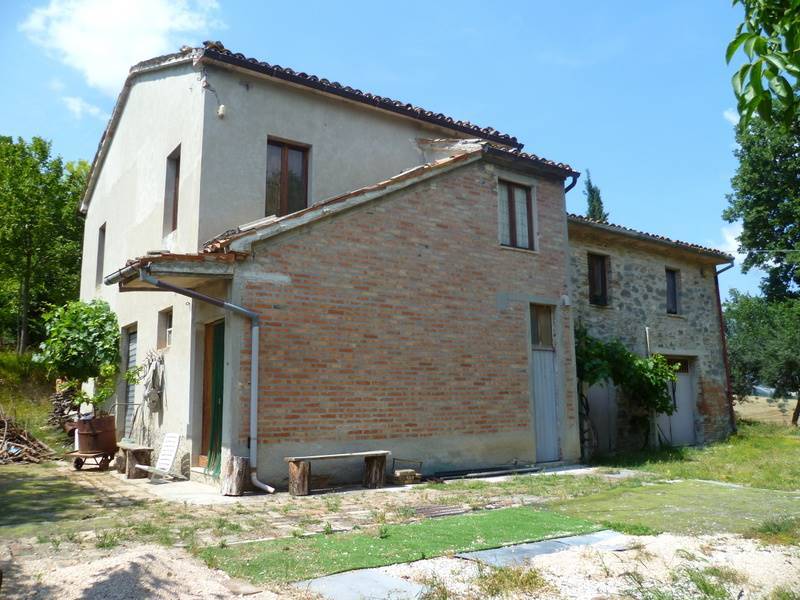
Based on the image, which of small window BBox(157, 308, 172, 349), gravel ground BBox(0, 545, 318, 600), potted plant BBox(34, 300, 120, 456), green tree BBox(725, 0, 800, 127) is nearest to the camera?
green tree BBox(725, 0, 800, 127)

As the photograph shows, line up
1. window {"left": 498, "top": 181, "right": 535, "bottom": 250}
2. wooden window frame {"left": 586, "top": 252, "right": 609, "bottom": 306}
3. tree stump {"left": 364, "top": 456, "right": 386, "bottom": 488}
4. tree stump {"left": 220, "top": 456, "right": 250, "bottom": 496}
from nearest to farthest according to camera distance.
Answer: tree stump {"left": 220, "top": 456, "right": 250, "bottom": 496}, tree stump {"left": 364, "top": 456, "right": 386, "bottom": 488}, window {"left": 498, "top": 181, "right": 535, "bottom": 250}, wooden window frame {"left": 586, "top": 252, "right": 609, "bottom": 306}

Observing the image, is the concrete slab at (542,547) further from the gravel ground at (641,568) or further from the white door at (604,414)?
the white door at (604,414)

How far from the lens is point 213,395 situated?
9.41 meters

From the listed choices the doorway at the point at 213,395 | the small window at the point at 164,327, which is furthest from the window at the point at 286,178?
the small window at the point at 164,327

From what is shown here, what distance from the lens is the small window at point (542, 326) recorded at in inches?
460

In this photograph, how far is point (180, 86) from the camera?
11.2 meters

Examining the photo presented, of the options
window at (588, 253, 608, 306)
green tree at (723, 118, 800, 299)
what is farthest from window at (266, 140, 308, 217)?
green tree at (723, 118, 800, 299)

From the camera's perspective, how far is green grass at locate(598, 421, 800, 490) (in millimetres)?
9789

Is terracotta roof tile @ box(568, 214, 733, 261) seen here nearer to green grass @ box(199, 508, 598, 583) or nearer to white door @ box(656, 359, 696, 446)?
white door @ box(656, 359, 696, 446)

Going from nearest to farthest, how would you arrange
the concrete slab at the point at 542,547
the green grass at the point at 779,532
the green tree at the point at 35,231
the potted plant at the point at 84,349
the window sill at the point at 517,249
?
the concrete slab at the point at 542,547, the green grass at the point at 779,532, the window sill at the point at 517,249, the potted plant at the point at 84,349, the green tree at the point at 35,231

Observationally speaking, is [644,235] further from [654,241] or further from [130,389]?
[130,389]

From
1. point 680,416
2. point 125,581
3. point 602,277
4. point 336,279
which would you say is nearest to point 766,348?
point 680,416

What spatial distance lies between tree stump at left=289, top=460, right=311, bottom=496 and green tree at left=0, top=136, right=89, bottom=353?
20.0 m

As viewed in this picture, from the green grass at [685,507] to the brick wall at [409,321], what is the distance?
2844 mm
